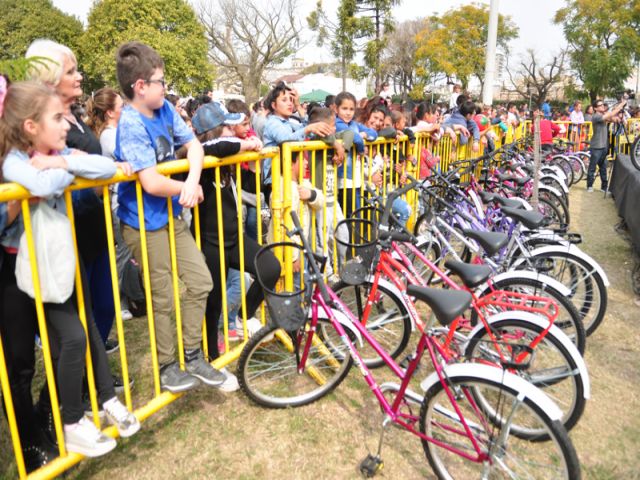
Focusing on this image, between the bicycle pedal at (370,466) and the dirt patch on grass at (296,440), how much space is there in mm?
59

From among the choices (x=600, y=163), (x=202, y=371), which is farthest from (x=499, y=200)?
(x=600, y=163)

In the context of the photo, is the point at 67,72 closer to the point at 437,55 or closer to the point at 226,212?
the point at 226,212

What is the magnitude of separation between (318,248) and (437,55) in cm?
4580

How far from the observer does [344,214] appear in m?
4.13

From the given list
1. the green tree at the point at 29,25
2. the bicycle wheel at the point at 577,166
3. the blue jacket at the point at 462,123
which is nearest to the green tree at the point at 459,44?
the green tree at the point at 29,25

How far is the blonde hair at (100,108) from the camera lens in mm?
3773

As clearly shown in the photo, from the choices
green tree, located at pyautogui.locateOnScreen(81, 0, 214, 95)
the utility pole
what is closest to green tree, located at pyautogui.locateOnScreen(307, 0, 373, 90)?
green tree, located at pyautogui.locateOnScreen(81, 0, 214, 95)

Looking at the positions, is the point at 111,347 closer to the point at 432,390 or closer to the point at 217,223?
the point at 217,223

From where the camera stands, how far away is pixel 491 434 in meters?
2.17

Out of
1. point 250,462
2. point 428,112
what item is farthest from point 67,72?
point 428,112

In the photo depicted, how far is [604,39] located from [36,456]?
146 feet

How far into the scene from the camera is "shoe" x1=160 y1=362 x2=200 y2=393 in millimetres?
2555

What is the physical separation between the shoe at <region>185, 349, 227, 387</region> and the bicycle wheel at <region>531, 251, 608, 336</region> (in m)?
2.25

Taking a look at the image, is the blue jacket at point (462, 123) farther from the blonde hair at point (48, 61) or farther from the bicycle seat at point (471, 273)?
the blonde hair at point (48, 61)
